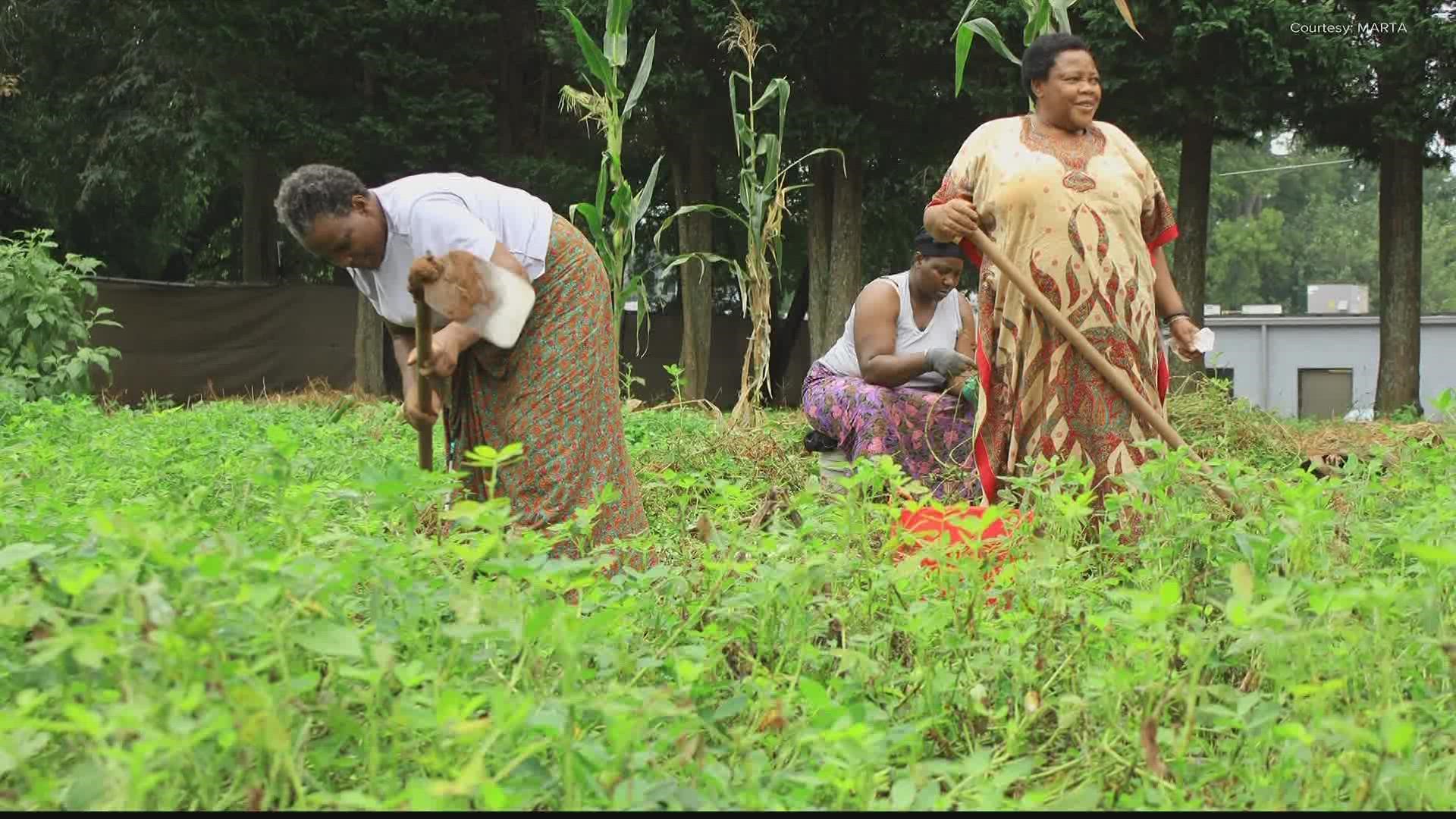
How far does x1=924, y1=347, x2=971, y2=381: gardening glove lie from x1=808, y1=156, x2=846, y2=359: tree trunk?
10.9 m

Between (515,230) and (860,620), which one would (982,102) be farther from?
(860,620)

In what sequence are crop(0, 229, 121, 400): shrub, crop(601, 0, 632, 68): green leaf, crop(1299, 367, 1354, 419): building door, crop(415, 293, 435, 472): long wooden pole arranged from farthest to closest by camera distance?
crop(1299, 367, 1354, 419): building door < crop(0, 229, 121, 400): shrub < crop(601, 0, 632, 68): green leaf < crop(415, 293, 435, 472): long wooden pole

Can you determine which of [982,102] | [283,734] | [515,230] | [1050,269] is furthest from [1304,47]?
[283,734]

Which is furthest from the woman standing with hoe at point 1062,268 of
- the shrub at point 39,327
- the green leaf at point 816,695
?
the shrub at point 39,327

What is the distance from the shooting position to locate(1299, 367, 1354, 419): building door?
30.2 meters

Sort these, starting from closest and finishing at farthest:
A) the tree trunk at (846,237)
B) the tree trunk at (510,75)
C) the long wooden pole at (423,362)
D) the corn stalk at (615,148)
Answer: the long wooden pole at (423,362) < the corn stalk at (615,148) < the tree trunk at (846,237) < the tree trunk at (510,75)

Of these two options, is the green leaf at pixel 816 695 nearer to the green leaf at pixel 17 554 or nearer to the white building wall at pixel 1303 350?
the green leaf at pixel 17 554

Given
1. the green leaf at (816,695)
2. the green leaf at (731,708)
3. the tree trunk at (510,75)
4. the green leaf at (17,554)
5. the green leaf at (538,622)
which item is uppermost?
the tree trunk at (510,75)

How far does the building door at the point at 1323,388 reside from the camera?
3023 cm

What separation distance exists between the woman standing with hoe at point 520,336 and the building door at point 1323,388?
29.0 metres

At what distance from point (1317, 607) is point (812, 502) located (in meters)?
1.20

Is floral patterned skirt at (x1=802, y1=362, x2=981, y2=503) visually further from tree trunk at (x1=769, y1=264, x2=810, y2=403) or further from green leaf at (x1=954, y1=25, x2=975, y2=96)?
tree trunk at (x1=769, y1=264, x2=810, y2=403)

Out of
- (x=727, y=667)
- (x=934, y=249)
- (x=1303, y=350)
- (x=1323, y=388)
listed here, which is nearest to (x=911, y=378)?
(x=934, y=249)

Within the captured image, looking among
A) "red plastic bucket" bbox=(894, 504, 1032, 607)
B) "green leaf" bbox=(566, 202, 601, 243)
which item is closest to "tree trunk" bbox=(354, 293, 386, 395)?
"green leaf" bbox=(566, 202, 601, 243)
